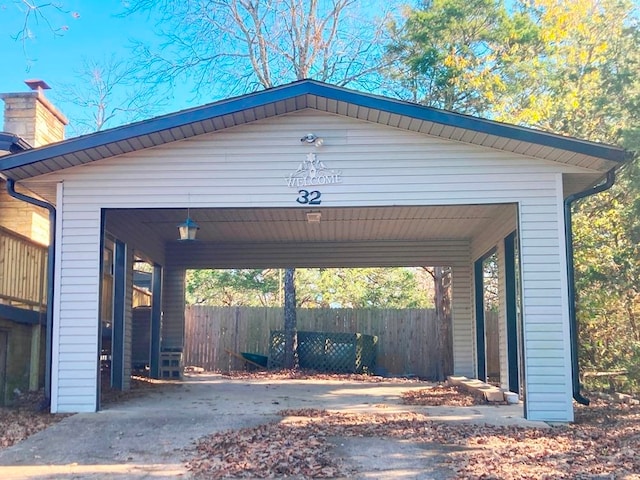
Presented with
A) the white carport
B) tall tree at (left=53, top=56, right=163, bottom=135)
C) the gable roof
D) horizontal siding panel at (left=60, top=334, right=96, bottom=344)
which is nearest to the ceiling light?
the white carport

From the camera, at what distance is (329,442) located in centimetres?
674

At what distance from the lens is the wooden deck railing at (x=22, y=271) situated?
9.30 m

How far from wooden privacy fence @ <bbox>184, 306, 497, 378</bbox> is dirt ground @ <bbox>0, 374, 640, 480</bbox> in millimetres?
7690

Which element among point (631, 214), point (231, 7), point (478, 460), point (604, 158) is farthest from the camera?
point (231, 7)

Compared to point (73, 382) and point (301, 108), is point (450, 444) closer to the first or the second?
point (301, 108)

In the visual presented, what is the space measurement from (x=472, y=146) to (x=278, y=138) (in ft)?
7.99

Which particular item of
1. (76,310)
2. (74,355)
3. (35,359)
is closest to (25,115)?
(35,359)

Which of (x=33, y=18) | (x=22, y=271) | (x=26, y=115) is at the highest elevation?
(x=26, y=115)

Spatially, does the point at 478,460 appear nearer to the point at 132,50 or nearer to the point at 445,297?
the point at 445,297

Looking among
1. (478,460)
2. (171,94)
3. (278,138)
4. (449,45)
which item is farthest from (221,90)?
(478,460)

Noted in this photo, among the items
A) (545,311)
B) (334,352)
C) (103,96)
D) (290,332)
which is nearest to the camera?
(545,311)

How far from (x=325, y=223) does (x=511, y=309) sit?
3.62 m

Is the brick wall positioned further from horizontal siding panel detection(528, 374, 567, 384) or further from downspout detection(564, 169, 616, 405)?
horizontal siding panel detection(528, 374, 567, 384)

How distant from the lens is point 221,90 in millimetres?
20094
